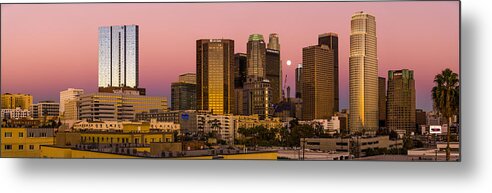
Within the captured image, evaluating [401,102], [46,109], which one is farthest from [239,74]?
[46,109]

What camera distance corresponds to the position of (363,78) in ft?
12.6

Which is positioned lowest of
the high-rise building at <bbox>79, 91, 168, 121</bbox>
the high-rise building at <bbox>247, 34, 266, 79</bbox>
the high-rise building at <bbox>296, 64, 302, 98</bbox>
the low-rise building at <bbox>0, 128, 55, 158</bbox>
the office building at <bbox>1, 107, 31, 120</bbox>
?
the low-rise building at <bbox>0, 128, 55, 158</bbox>

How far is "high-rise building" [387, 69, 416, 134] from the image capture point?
12.4 ft

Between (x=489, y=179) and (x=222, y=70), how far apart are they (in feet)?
5.68

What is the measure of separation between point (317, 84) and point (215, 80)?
24.7 inches

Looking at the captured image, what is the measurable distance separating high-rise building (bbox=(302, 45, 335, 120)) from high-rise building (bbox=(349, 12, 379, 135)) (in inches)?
5.2

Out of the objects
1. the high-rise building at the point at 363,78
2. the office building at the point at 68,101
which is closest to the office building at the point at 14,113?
the office building at the point at 68,101

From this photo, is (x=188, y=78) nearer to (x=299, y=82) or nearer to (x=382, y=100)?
(x=299, y=82)

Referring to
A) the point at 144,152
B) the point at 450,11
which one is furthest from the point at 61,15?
the point at 450,11

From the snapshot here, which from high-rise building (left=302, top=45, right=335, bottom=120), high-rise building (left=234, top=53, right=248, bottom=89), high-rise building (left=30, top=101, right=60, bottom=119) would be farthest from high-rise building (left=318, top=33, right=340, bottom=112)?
high-rise building (left=30, top=101, right=60, bottom=119)

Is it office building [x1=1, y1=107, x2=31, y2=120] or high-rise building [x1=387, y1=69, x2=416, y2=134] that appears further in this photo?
office building [x1=1, y1=107, x2=31, y2=120]

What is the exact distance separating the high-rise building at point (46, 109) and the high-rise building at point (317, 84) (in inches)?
60.6

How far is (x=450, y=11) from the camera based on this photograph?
3.70 metres

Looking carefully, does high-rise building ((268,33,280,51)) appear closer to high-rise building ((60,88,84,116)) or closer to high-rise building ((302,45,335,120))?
high-rise building ((302,45,335,120))
